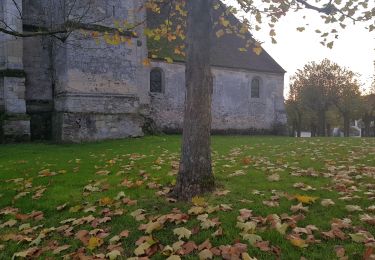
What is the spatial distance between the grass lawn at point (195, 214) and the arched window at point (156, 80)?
1486 cm

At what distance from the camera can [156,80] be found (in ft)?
77.3

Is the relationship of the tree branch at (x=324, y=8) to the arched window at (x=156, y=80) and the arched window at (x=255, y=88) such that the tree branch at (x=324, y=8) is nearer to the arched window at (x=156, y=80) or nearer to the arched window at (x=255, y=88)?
the arched window at (x=156, y=80)

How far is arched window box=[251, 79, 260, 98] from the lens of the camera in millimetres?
28094

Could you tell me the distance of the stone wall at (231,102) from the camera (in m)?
23.4

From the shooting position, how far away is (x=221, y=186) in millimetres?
6410

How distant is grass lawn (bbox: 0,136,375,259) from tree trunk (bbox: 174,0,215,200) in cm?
40

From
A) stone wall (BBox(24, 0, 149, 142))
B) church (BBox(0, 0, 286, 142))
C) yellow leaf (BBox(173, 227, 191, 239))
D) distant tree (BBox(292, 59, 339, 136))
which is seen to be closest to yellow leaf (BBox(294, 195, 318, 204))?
yellow leaf (BBox(173, 227, 191, 239))

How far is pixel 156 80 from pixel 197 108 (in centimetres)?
1787

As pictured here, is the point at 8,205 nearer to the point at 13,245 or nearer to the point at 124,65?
the point at 13,245

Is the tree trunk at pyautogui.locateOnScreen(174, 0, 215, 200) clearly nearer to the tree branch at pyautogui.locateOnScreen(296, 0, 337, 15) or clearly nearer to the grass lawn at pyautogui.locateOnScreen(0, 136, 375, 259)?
the grass lawn at pyautogui.locateOnScreen(0, 136, 375, 259)

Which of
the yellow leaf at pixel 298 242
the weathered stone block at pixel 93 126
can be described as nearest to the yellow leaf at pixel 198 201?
the yellow leaf at pixel 298 242

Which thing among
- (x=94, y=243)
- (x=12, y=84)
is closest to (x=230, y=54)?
(x=12, y=84)

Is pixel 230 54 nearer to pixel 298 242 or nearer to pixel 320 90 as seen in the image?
pixel 320 90

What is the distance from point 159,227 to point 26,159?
837 cm
